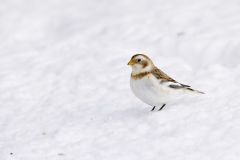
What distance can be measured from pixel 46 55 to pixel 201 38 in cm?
294

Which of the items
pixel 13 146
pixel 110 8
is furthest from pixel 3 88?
pixel 110 8

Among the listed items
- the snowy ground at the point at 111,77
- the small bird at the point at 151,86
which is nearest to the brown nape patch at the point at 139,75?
the small bird at the point at 151,86

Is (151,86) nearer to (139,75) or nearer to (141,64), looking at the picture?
(139,75)

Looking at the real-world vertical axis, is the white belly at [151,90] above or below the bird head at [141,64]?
below

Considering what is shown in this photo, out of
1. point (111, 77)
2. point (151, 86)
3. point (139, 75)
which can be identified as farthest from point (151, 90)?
point (111, 77)

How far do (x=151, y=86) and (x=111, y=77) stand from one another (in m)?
2.07

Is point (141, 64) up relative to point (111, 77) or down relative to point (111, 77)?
down

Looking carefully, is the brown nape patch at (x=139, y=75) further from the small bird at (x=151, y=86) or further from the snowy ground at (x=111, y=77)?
the snowy ground at (x=111, y=77)

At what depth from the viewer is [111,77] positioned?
9.85m

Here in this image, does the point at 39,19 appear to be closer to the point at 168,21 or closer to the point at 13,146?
the point at 168,21

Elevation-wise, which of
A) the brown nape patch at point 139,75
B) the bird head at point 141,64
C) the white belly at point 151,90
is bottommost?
the white belly at point 151,90

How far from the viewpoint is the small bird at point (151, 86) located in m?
7.87

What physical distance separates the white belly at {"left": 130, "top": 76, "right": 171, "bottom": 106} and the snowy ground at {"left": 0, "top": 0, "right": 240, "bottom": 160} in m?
0.21

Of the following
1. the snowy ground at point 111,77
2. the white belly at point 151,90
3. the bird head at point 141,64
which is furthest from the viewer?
the bird head at point 141,64
